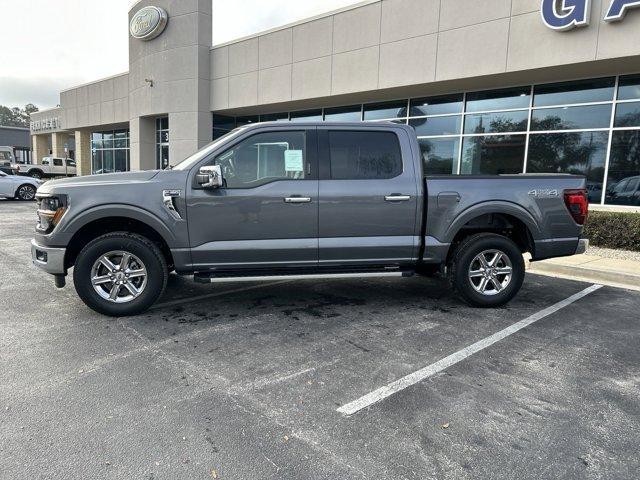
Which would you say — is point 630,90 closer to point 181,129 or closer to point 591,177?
point 591,177

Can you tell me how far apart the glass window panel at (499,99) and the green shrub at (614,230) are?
5.07 meters

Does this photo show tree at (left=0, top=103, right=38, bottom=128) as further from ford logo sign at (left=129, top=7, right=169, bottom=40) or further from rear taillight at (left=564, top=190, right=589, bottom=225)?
rear taillight at (left=564, top=190, right=589, bottom=225)

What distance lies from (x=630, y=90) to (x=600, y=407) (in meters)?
11.4

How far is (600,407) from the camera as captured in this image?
3.30 metres

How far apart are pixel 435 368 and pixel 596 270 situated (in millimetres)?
5094

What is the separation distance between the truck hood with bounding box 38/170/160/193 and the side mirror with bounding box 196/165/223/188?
57 centimetres

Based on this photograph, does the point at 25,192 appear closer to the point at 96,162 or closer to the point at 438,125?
the point at 96,162

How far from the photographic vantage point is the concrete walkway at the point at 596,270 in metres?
7.23

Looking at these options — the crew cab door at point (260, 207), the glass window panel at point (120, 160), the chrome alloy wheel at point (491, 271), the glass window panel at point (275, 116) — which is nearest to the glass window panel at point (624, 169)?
the chrome alloy wheel at point (491, 271)

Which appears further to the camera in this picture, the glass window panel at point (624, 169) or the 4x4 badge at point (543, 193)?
the glass window panel at point (624, 169)

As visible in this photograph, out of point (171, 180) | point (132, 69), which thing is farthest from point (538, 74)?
point (132, 69)

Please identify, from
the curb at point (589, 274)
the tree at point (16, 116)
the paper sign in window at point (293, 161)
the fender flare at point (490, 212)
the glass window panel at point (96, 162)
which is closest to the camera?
the paper sign in window at point (293, 161)

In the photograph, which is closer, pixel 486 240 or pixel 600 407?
pixel 600 407

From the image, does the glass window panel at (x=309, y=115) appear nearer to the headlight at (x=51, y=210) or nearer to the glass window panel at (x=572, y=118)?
the glass window panel at (x=572, y=118)
